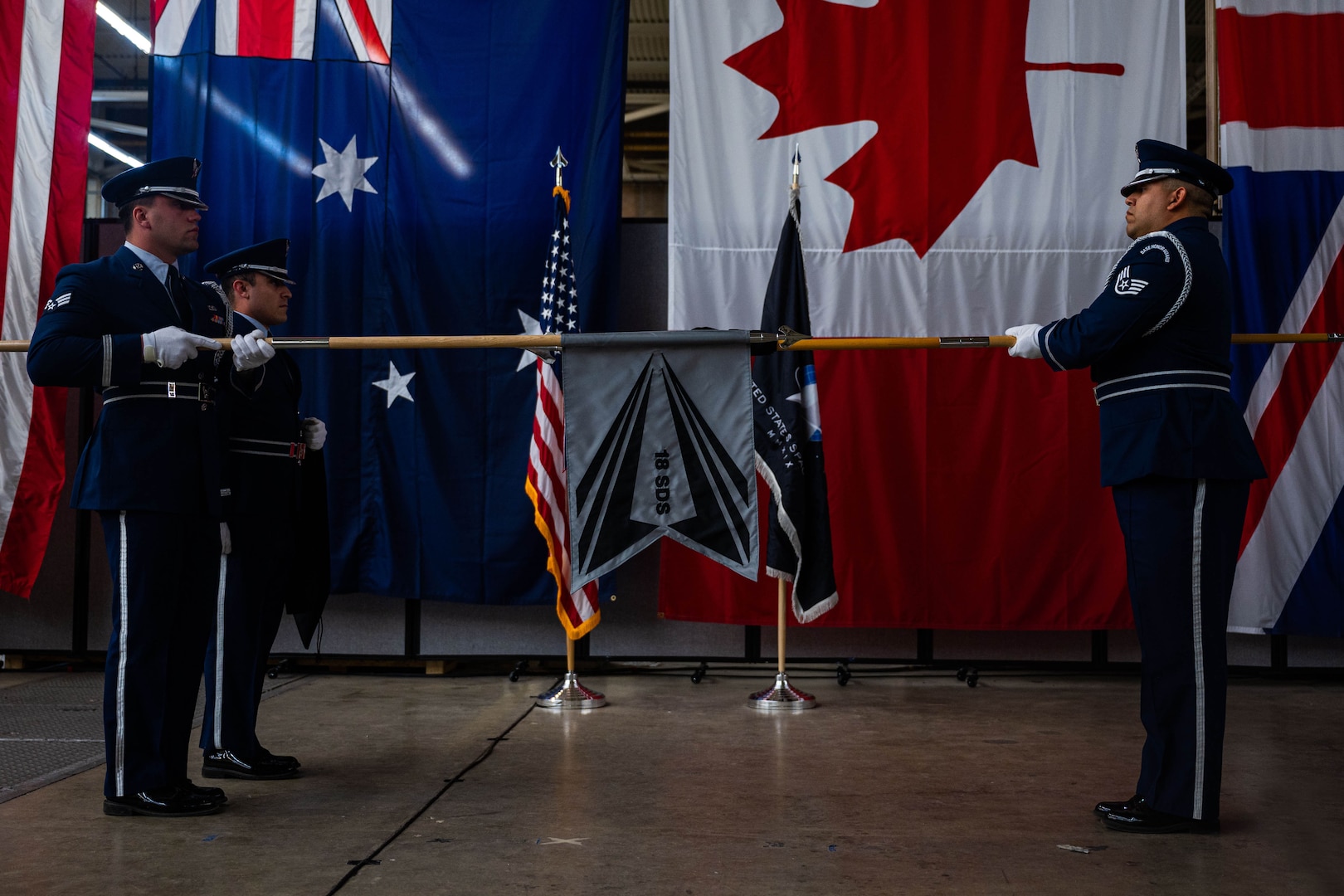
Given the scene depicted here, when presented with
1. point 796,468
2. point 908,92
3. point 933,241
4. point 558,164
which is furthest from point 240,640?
point 908,92

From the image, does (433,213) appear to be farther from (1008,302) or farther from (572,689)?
(1008,302)

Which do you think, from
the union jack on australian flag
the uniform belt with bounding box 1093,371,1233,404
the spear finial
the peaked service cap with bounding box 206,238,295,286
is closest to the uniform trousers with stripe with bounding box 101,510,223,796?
the peaked service cap with bounding box 206,238,295,286

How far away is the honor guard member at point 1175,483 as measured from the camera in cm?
271

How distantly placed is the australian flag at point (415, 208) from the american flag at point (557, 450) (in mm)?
340

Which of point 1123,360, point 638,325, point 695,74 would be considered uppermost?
point 695,74

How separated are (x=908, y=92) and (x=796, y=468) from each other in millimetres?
1936

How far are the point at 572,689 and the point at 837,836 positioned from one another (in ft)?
6.74

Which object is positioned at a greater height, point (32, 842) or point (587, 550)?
point (587, 550)

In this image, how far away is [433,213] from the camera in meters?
5.15

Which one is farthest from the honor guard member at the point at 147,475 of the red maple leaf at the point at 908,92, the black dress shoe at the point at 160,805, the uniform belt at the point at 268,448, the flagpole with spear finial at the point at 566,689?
the red maple leaf at the point at 908,92

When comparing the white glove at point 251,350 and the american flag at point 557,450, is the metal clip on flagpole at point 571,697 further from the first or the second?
the white glove at point 251,350

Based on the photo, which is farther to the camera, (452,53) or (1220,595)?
(452,53)

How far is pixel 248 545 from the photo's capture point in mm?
3346

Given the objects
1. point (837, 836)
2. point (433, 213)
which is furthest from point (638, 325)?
point (837, 836)
